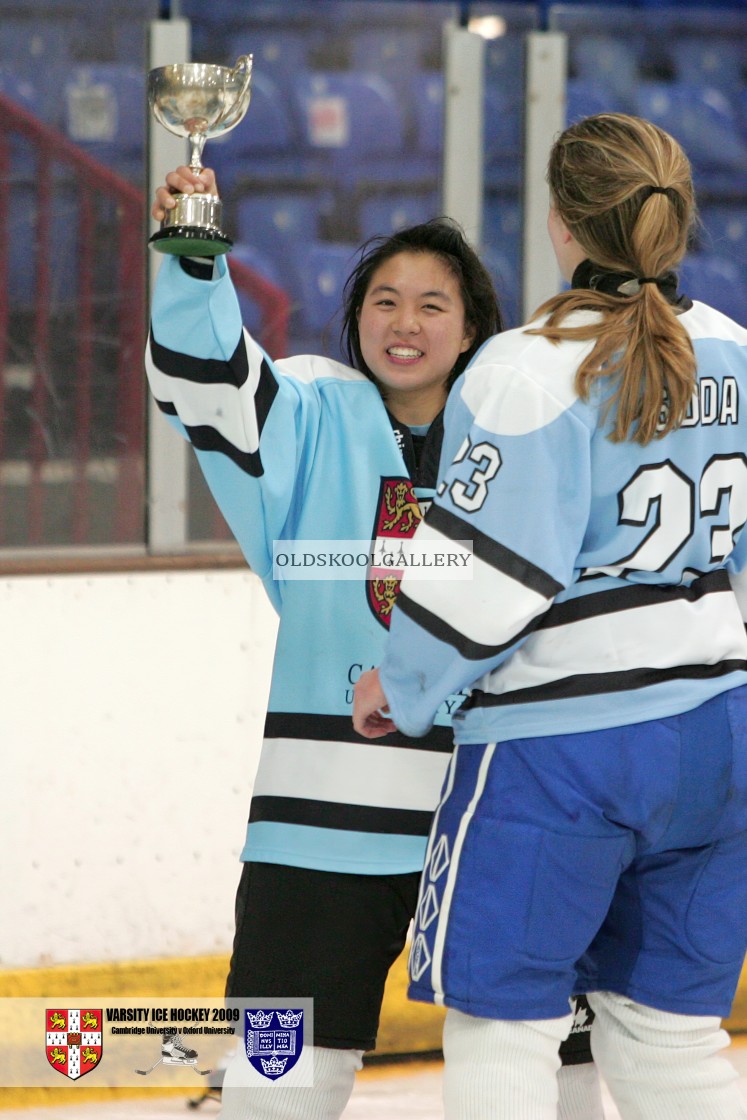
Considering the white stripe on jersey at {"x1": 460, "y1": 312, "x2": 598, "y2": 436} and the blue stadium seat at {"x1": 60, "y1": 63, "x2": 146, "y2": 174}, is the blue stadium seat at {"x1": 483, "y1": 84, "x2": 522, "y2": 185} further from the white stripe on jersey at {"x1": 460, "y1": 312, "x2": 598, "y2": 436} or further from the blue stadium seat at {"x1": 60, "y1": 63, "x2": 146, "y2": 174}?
the white stripe on jersey at {"x1": 460, "y1": 312, "x2": 598, "y2": 436}

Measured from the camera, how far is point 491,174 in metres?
2.88

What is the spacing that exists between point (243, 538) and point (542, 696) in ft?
1.42

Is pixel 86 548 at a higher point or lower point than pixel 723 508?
lower

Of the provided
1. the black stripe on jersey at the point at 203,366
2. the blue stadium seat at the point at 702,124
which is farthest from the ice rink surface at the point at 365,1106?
the blue stadium seat at the point at 702,124

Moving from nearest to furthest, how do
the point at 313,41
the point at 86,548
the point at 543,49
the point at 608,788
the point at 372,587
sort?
1. the point at 608,788
2. the point at 372,587
3. the point at 86,548
4. the point at 543,49
5. the point at 313,41

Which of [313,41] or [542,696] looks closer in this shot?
[542,696]

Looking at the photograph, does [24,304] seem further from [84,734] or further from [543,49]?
[543,49]

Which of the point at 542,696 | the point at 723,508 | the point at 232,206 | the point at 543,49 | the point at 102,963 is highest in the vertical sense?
the point at 543,49

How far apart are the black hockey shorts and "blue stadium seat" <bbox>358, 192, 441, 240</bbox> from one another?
5.90 ft

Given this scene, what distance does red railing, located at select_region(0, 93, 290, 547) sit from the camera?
2639 millimetres

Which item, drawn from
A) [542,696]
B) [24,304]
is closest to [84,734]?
[24,304]

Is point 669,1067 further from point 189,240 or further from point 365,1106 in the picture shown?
point 365,1106

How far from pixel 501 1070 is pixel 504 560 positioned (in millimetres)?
438

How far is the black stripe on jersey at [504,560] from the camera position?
1.19 meters
